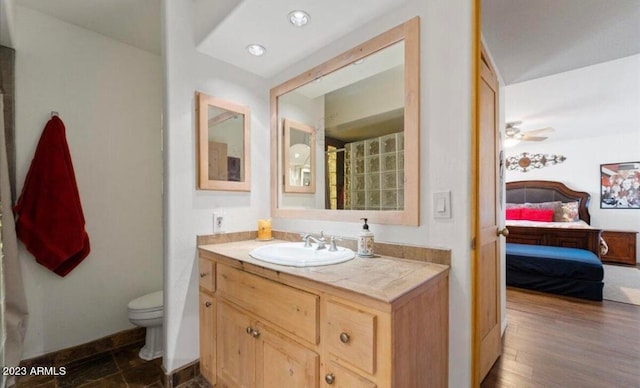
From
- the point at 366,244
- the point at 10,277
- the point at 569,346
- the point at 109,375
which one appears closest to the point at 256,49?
the point at 366,244

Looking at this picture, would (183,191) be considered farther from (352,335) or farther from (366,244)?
(352,335)

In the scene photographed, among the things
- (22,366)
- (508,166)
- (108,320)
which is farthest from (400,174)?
(508,166)

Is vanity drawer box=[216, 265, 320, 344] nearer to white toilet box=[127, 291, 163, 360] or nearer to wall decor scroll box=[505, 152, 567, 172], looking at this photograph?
white toilet box=[127, 291, 163, 360]


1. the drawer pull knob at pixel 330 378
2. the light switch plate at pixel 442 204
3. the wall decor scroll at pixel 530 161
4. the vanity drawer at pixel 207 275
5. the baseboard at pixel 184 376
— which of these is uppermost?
the wall decor scroll at pixel 530 161

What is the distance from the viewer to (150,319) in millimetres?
1910

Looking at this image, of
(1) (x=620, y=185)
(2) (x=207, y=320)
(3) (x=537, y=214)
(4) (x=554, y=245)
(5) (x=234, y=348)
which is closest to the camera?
(5) (x=234, y=348)

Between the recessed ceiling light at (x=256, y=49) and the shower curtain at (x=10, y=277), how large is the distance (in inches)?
61.6

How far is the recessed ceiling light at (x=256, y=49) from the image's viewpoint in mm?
1831

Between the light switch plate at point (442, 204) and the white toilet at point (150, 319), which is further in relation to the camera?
the white toilet at point (150, 319)

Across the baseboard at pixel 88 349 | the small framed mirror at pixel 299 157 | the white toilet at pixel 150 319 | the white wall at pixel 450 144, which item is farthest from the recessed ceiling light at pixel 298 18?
the baseboard at pixel 88 349

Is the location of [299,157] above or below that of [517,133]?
below

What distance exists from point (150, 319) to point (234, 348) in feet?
2.78

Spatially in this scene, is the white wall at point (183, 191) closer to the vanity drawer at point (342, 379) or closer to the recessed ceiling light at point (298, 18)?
the recessed ceiling light at point (298, 18)

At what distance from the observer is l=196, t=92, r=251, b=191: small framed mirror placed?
1848 millimetres
